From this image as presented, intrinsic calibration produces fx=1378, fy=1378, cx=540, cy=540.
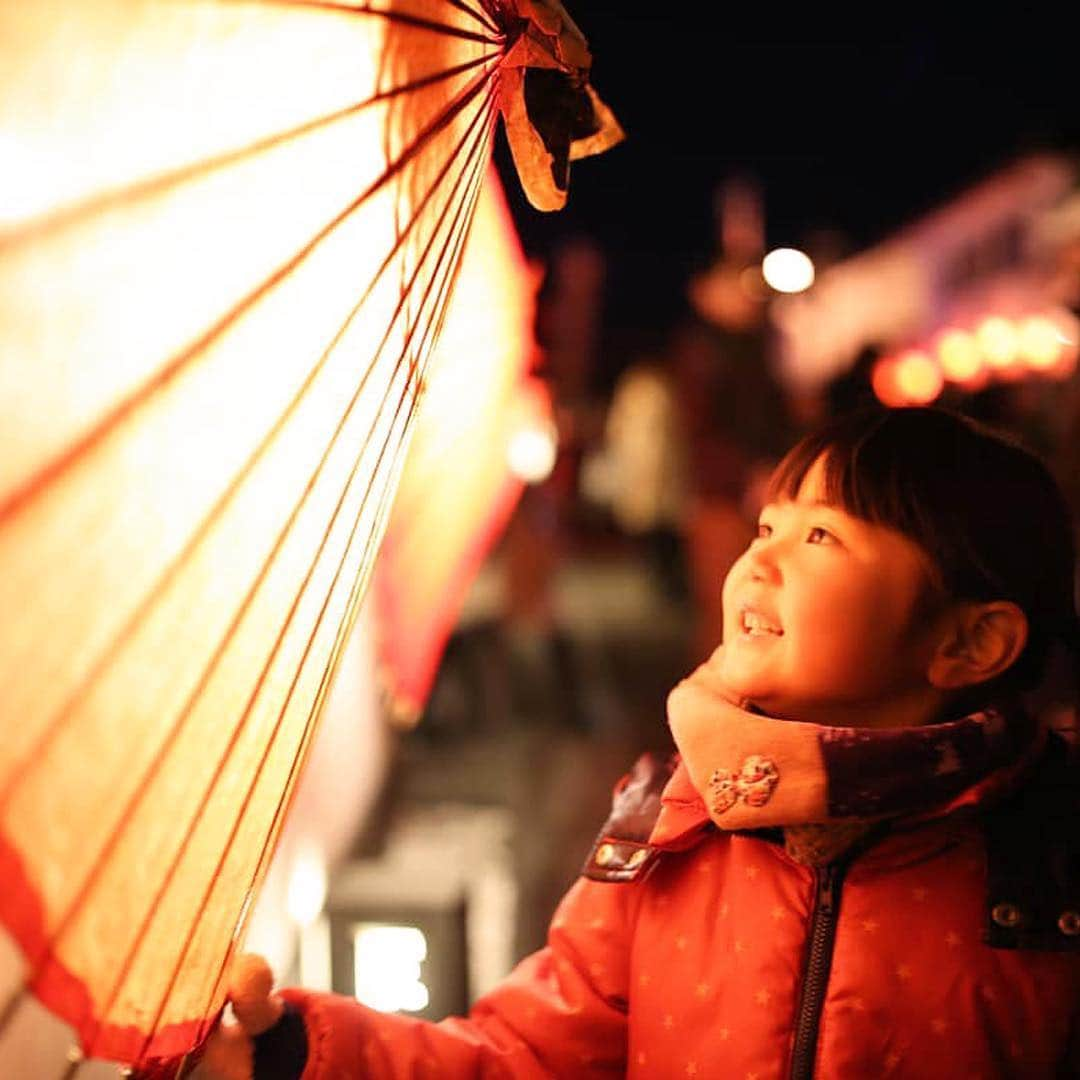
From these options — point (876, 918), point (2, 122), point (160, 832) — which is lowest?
point (876, 918)

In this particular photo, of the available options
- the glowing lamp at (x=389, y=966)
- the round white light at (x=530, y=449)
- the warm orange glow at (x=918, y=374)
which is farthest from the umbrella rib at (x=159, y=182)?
the warm orange glow at (x=918, y=374)

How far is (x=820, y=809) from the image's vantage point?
1.50 meters

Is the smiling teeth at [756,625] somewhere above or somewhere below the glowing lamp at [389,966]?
above

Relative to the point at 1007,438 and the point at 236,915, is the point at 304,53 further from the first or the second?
the point at 1007,438

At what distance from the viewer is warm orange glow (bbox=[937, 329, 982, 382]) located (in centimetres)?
1666

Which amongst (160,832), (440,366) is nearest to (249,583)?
(160,832)

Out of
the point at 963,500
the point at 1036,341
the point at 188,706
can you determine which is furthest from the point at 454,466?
the point at 1036,341

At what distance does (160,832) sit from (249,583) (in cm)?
19

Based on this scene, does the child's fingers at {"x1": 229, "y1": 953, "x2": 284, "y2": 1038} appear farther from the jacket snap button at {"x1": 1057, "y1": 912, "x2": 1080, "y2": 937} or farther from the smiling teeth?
the jacket snap button at {"x1": 1057, "y1": 912, "x2": 1080, "y2": 937}

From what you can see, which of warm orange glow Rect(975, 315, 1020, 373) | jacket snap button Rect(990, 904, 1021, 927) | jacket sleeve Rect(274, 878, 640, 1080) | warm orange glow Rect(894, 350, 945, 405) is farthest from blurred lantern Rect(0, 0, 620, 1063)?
warm orange glow Rect(975, 315, 1020, 373)

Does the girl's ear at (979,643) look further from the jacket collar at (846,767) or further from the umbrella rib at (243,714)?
the umbrella rib at (243,714)

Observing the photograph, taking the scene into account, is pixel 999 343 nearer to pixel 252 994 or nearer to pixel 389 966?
pixel 389 966

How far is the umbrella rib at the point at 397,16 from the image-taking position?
1.00 meters

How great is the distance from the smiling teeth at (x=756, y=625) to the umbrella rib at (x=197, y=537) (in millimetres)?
659
